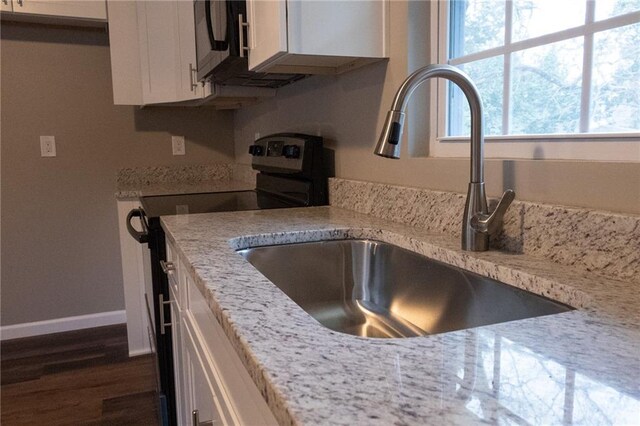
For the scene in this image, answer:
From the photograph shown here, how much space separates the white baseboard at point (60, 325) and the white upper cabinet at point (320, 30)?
214cm

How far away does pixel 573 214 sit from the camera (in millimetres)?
855

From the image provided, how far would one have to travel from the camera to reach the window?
0.90 meters

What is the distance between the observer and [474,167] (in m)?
0.96

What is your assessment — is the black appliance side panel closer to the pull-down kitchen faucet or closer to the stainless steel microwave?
the stainless steel microwave

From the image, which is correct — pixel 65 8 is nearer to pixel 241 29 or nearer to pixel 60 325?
pixel 241 29

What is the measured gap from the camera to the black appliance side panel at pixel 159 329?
1.66m

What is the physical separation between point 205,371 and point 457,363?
22.8 inches

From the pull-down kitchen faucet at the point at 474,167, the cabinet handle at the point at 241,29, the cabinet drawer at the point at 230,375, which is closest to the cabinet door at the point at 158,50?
the cabinet handle at the point at 241,29

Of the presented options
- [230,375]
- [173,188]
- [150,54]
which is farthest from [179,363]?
[150,54]

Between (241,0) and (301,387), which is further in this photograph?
(241,0)

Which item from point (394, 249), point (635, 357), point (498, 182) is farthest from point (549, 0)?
point (635, 357)

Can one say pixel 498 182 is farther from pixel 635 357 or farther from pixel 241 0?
pixel 241 0

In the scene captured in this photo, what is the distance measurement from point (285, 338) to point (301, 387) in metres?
0.12

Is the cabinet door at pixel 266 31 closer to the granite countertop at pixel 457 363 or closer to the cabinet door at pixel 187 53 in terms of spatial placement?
the granite countertop at pixel 457 363
